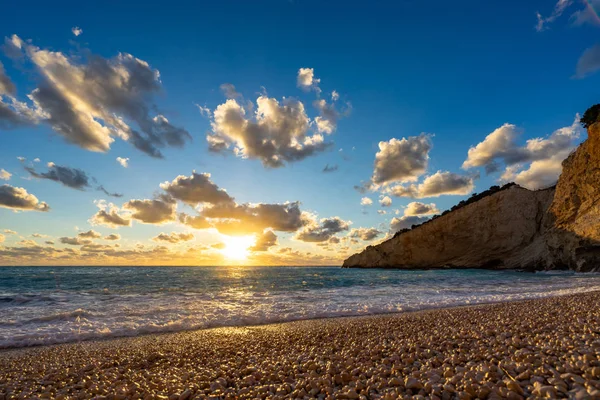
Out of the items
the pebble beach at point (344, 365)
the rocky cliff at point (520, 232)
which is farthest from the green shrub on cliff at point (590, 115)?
the pebble beach at point (344, 365)

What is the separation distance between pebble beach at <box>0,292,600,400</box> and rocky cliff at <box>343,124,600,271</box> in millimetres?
32579

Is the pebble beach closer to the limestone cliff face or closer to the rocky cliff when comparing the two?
the limestone cliff face

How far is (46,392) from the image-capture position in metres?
4.35

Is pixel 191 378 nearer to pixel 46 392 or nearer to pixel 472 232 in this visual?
pixel 46 392

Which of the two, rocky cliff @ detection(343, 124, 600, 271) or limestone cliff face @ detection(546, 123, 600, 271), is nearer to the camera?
limestone cliff face @ detection(546, 123, 600, 271)

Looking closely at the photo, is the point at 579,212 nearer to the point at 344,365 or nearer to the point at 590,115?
the point at 590,115

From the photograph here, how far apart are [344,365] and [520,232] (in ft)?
174

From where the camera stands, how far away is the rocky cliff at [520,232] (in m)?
30.6

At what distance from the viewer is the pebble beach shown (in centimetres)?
346

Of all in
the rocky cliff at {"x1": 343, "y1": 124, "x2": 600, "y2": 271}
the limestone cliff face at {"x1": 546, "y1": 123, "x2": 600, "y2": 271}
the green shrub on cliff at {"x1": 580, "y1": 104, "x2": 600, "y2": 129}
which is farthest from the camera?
the green shrub on cliff at {"x1": 580, "y1": 104, "x2": 600, "y2": 129}

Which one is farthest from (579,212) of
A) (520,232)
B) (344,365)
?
(344,365)

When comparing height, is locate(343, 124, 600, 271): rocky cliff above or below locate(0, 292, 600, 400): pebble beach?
above

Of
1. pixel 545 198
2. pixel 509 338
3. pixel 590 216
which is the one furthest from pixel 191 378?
pixel 545 198

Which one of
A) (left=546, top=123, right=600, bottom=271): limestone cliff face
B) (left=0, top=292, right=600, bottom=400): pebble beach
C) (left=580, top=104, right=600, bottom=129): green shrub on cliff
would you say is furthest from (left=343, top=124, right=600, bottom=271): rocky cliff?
(left=0, top=292, right=600, bottom=400): pebble beach
